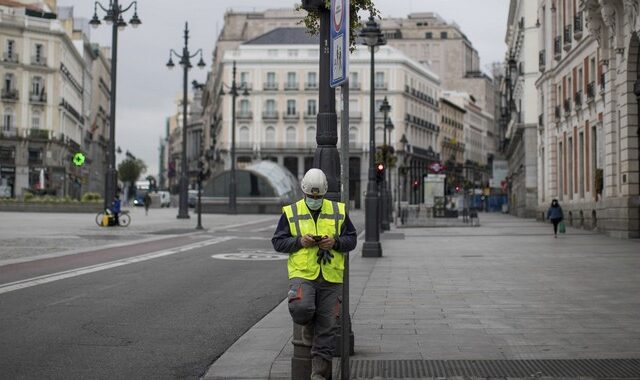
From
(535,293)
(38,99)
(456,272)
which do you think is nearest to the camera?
(535,293)

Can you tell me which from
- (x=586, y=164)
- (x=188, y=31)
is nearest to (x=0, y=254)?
(x=586, y=164)

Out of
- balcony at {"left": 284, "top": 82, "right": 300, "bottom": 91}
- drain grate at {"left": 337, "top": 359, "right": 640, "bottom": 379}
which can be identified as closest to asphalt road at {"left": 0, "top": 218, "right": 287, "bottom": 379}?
drain grate at {"left": 337, "top": 359, "right": 640, "bottom": 379}

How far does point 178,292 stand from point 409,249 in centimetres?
1204

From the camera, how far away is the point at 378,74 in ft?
346

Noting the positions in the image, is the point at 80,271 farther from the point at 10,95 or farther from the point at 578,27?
the point at 10,95

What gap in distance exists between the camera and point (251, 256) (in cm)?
2070

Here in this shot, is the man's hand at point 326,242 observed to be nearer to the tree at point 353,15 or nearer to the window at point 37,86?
the tree at point 353,15

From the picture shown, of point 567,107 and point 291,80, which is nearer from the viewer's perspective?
point 567,107

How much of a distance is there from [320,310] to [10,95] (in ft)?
275

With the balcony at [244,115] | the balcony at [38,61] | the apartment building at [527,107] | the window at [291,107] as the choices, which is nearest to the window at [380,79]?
the window at [291,107]

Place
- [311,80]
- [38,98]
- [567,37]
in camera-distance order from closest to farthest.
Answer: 1. [567,37]
2. [38,98]
3. [311,80]

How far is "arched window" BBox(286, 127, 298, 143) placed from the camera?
103625 millimetres

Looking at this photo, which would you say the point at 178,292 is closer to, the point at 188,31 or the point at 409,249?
the point at 409,249

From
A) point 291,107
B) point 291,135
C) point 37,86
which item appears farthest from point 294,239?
point 291,107
